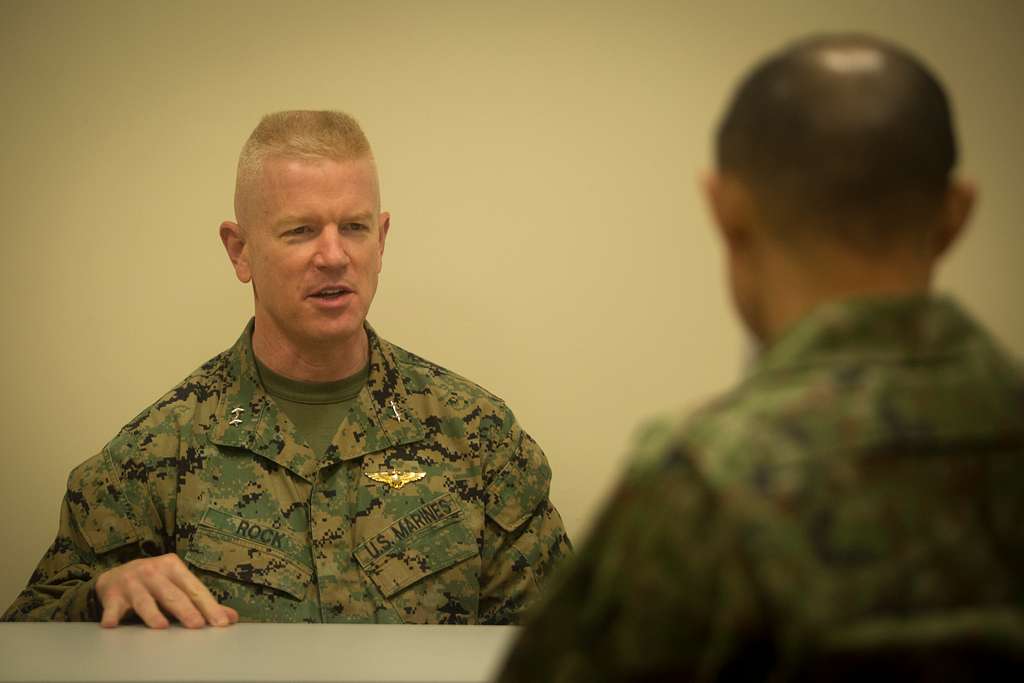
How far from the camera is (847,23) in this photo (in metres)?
2.67

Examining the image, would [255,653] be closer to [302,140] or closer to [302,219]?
[302,219]

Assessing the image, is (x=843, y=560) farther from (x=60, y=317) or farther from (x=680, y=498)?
(x=60, y=317)

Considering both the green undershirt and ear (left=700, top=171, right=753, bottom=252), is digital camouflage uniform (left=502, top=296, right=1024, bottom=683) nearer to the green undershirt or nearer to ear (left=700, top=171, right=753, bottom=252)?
ear (left=700, top=171, right=753, bottom=252)

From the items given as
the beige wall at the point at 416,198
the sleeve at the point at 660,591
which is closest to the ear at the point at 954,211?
the sleeve at the point at 660,591

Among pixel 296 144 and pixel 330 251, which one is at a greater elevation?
pixel 296 144

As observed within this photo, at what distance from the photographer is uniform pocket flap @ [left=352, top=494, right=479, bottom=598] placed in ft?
6.90

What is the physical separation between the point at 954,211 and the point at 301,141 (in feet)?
5.00

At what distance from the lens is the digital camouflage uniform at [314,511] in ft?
6.76

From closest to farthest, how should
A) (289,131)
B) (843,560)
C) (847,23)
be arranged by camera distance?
(843,560) → (289,131) → (847,23)

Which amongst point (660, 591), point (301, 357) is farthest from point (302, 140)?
point (660, 591)

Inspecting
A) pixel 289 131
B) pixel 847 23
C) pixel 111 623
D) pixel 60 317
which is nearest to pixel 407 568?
pixel 111 623

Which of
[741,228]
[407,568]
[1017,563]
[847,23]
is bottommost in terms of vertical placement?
[407,568]

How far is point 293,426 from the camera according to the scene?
2.21 m

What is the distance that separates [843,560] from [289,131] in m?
1.70
